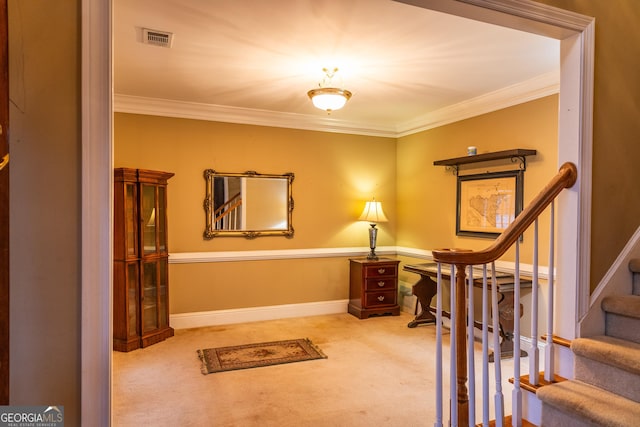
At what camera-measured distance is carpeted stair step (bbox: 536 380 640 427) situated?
1565 millimetres

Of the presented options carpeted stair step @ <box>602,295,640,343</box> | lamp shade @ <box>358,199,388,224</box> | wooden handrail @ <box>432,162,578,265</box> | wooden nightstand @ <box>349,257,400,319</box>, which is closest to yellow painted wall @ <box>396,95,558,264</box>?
lamp shade @ <box>358,199,388,224</box>

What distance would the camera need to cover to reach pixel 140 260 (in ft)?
12.9

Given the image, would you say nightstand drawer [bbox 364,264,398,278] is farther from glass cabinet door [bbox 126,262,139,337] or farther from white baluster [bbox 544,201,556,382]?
white baluster [bbox 544,201,556,382]

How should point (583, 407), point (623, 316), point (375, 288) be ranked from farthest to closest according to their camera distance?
point (375, 288)
point (623, 316)
point (583, 407)

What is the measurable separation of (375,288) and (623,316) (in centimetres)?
316

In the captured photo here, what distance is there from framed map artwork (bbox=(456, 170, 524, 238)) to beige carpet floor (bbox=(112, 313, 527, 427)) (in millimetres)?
1267

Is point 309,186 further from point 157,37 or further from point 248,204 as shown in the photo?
point 157,37

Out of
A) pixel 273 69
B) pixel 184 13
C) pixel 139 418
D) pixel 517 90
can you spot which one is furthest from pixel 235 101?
pixel 139 418

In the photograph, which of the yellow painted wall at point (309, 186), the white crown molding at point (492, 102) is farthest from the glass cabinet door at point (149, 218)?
the white crown molding at point (492, 102)

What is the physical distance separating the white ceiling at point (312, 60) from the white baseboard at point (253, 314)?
7.51 ft

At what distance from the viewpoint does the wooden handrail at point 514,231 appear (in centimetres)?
167

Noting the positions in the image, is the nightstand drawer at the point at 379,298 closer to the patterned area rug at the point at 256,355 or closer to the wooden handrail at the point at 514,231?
the patterned area rug at the point at 256,355

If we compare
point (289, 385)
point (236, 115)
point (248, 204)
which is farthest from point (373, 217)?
point (289, 385)

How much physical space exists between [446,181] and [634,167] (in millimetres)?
2594
